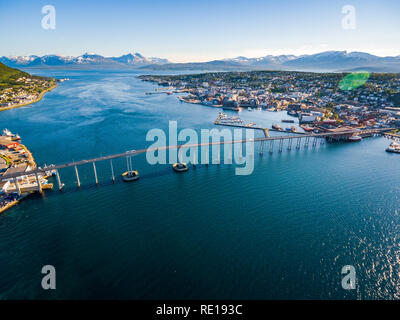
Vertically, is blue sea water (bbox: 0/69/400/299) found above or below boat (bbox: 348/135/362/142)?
below

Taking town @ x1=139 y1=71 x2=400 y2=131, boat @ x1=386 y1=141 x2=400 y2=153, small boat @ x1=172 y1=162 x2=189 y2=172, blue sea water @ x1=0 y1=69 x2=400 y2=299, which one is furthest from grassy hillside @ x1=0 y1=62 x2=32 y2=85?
boat @ x1=386 y1=141 x2=400 y2=153

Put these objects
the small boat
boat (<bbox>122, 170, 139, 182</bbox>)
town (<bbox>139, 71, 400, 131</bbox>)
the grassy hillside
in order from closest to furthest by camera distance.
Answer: boat (<bbox>122, 170, 139, 182</bbox>), the small boat, town (<bbox>139, 71, 400, 131</bbox>), the grassy hillside

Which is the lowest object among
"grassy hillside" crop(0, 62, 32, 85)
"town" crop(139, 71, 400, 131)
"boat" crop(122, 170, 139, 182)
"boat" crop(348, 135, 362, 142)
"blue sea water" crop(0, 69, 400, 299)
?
"blue sea water" crop(0, 69, 400, 299)

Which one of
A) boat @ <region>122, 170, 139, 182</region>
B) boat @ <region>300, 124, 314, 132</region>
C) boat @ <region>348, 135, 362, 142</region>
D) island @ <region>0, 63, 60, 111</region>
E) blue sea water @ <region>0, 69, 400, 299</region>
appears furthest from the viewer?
island @ <region>0, 63, 60, 111</region>

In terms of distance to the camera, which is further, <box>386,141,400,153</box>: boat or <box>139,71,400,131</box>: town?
<box>139,71,400,131</box>: town

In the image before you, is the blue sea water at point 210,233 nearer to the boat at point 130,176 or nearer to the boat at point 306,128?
the boat at point 130,176

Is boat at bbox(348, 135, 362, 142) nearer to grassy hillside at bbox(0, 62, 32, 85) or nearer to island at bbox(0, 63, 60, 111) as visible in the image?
island at bbox(0, 63, 60, 111)
